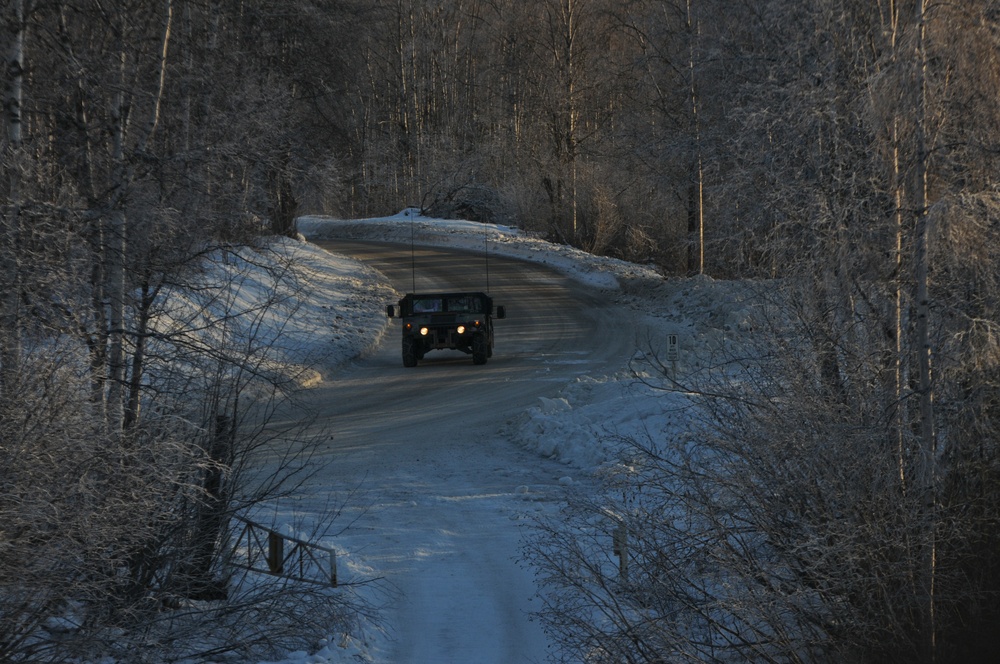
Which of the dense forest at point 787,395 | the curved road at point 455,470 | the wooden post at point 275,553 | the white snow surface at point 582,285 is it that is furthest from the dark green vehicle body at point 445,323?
the wooden post at point 275,553

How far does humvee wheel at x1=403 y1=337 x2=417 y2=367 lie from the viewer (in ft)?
68.2

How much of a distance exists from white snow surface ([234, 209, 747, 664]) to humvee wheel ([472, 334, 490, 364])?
107 inches

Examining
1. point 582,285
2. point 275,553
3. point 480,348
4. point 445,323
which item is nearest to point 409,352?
point 445,323

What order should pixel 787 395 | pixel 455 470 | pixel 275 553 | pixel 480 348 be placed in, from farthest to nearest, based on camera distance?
pixel 480 348, pixel 455 470, pixel 275 553, pixel 787 395

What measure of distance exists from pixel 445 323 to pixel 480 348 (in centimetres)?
93

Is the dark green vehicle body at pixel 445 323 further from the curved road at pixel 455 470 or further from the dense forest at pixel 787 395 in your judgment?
the dense forest at pixel 787 395

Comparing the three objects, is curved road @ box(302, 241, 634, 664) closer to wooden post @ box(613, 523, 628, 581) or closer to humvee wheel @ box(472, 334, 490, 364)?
humvee wheel @ box(472, 334, 490, 364)

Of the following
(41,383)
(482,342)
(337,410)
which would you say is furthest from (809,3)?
(482,342)

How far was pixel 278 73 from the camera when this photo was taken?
91.0ft

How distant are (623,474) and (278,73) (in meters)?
19.0

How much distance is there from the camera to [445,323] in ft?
67.3

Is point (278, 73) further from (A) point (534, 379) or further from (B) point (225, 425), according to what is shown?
(B) point (225, 425)

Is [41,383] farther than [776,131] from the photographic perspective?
No

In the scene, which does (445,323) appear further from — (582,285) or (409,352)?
(582,285)
